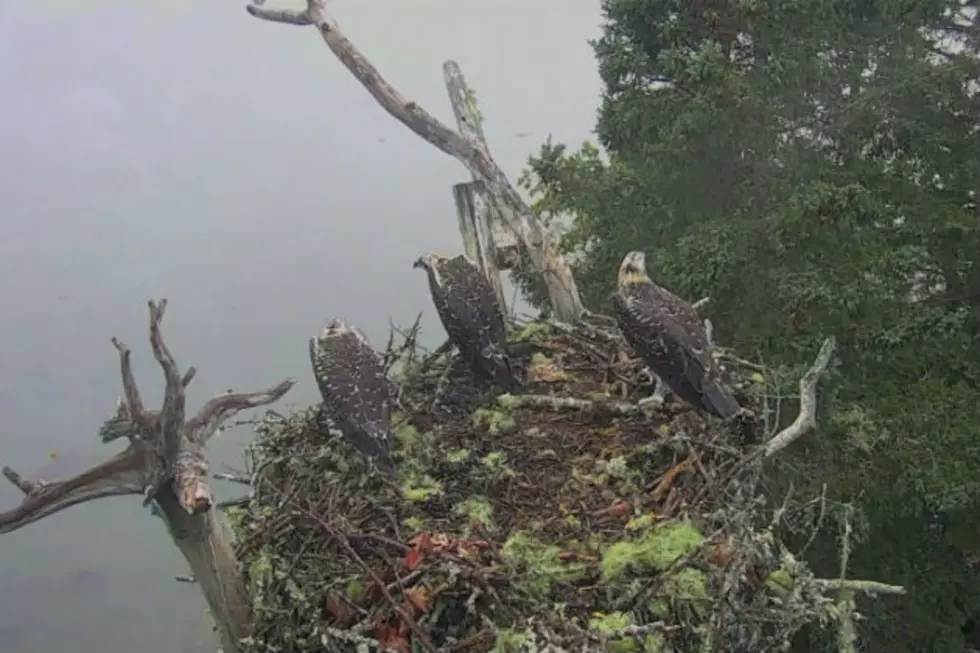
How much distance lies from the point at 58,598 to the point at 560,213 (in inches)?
198

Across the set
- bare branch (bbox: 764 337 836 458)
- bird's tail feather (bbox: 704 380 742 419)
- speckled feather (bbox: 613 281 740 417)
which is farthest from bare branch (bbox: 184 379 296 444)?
bare branch (bbox: 764 337 836 458)

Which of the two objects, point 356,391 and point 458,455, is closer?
point 356,391

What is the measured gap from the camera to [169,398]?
339 centimetres

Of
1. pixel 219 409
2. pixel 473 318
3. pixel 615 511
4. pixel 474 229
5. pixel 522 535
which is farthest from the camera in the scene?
pixel 474 229

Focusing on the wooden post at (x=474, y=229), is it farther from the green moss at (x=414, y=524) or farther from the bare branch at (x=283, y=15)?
the green moss at (x=414, y=524)

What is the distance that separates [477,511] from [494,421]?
69 centimetres

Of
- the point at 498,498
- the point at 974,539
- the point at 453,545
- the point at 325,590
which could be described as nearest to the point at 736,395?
the point at 498,498

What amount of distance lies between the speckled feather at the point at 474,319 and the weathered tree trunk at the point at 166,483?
1256 mm

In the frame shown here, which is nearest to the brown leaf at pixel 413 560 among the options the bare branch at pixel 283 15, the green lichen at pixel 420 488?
the green lichen at pixel 420 488

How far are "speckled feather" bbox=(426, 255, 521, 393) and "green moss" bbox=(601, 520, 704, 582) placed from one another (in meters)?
1.25

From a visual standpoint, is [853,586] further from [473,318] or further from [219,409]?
[219,409]

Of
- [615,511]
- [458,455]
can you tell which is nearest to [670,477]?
[615,511]

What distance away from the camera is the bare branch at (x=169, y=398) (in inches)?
132

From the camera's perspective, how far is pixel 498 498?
154 inches
